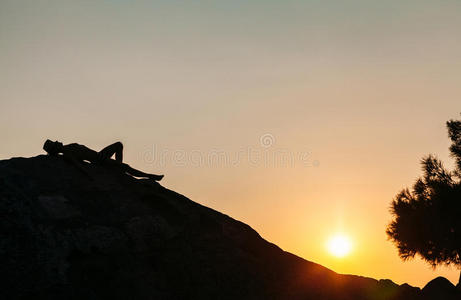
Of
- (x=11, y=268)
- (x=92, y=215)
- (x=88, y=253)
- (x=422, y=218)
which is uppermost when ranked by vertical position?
(x=422, y=218)

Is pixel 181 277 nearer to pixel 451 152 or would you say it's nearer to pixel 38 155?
pixel 38 155

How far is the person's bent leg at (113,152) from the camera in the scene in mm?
13227

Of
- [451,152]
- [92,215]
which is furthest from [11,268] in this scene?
[451,152]

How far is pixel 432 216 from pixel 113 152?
2229cm

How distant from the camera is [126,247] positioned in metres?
10.0

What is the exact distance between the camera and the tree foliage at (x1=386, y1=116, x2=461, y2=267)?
2758 centimetres

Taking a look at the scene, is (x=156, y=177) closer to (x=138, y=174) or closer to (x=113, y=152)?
(x=138, y=174)

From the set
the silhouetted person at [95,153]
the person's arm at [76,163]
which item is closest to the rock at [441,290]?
the silhouetted person at [95,153]

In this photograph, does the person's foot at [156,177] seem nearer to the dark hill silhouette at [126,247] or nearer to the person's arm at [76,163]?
the dark hill silhouette at [126,247]

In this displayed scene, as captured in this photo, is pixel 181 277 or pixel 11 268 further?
pixel 181 277

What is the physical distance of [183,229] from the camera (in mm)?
11477

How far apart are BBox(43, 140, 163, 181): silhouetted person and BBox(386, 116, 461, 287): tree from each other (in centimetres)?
2124

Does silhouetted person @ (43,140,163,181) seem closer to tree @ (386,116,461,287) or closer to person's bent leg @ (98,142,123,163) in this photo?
person's bent leg @ (98,142,123,163)

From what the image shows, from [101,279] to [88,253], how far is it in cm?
68
